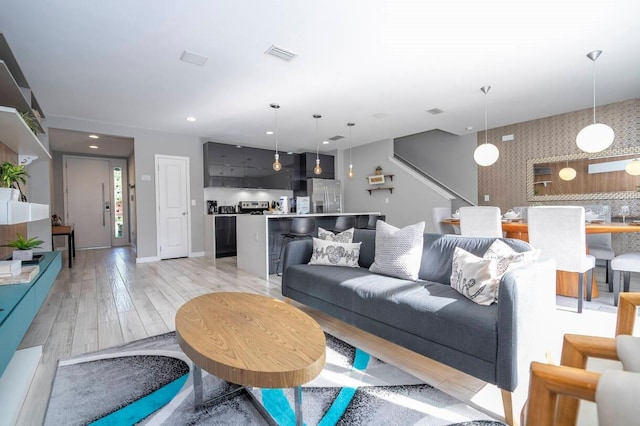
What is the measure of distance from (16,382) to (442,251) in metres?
2.85

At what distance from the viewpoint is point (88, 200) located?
7.97 metres

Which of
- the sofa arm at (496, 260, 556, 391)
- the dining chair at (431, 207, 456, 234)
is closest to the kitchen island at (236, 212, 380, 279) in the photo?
the dining chair at (431, 207, 456, 234)

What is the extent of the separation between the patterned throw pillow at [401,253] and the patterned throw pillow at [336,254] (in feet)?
1.13

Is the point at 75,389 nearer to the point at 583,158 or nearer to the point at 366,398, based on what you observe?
the point at 366,398

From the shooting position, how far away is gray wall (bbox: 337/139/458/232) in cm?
643

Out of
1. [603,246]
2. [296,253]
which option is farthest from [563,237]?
[296,253]

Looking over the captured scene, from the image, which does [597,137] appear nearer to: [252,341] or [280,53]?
[280,53]

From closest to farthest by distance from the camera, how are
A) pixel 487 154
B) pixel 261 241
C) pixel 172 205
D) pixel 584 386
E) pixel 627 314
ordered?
pixel 584 386 → pixel 627 314 → pixel 487 154 → pixel 261 241 → pixel 172 205

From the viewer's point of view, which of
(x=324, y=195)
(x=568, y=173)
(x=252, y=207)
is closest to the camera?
(x=568, y=173)

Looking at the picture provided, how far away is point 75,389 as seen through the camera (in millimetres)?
1709

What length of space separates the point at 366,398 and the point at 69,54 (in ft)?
13.0

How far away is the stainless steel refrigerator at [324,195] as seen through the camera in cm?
770

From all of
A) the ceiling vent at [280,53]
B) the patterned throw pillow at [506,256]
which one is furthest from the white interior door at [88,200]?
the patterned throw pillow at [506,256]

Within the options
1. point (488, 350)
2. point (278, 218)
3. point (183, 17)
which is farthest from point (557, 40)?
point (278, 218)
